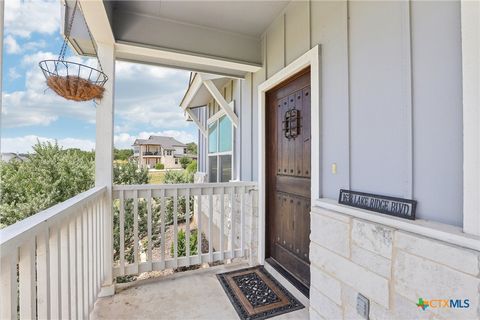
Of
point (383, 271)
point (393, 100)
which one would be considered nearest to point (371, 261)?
point (383, 271)

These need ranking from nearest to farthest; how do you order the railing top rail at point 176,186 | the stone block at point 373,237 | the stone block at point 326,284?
the stone block at point 373,237 → the stone block at point 326,284 → the railing top rail at point 176,186

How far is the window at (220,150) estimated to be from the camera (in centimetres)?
457

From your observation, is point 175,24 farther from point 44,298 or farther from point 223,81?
point 44,298

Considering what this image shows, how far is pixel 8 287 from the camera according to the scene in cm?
80

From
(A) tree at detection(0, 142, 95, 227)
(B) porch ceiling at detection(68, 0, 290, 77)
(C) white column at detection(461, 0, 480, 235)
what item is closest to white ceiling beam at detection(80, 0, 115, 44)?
(B) porch ceiling at detection(68, 0, 290, 77)

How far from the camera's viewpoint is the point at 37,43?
1581 millimetres

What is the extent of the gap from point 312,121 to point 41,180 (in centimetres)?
515

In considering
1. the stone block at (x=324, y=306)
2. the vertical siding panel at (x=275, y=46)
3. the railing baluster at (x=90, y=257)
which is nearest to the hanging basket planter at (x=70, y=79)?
the railing baluster at (x=90, y=257)

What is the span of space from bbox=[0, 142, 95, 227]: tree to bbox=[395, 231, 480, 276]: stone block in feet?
16.0

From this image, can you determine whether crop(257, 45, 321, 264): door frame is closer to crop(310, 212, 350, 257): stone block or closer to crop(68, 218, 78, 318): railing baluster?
crop(310, 212, 350, 257): stone block

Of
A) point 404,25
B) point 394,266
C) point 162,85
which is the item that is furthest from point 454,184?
point 162,85

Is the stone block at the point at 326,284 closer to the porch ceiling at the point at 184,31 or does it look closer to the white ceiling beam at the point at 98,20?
the porch ceiling at the point at 184,31

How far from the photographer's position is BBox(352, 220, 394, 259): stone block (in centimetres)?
131

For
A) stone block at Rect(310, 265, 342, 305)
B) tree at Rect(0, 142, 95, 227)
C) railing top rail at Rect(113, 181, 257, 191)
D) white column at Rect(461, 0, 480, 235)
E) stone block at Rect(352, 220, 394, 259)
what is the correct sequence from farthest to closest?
1. tree at Rect(0, 142, 95, 227)
2. railing top rail at Rect(113, 181, 257, 191)
3. stone block at Rect(310, 265, 342, 305)
4. stone block at Rect(352, 220, 394, 259)
5. white column at Rect(461, 0, 480, 235)
